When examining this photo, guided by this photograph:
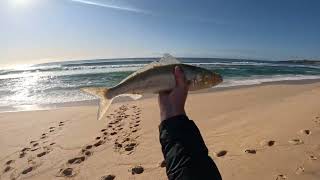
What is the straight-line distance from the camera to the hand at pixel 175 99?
248 centimetres

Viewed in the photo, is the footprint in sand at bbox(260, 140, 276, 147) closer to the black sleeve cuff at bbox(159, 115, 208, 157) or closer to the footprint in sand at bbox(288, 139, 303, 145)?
the footprint in sand at bbox(288, 139, 303, 145)

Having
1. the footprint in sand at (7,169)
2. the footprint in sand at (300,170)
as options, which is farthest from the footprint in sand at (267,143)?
the footprint in sand at (7,169)

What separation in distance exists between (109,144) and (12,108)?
26.9 feet

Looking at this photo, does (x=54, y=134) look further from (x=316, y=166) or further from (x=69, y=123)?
(x=316, y=166)

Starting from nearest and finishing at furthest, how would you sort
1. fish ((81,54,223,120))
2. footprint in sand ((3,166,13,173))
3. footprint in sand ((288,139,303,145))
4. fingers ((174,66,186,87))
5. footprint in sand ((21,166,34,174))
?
1. fingers ((174,66,186,87))
2. fish ((81,54,223,120))
3. footprint in sand ((288,139,303,145))
4. footprint in sand ((21,166,34,174))
5. footprint in sand ((3,166,13,173))

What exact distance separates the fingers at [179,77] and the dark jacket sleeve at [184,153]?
1.95ft

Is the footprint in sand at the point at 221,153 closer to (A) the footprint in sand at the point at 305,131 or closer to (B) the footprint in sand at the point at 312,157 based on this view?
(B) the footprint in sand at the point at 312,157

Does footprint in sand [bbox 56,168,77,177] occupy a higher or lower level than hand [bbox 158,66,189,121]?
lower

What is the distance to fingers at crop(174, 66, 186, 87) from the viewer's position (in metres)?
2.86

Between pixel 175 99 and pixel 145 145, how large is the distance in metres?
3.75

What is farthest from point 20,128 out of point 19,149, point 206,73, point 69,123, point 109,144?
point 206,73

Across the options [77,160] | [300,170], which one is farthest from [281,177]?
[77,160]

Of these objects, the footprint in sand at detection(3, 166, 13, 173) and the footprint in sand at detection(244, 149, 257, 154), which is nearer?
the footprint in sand at detection(244, 149, 257, 154)

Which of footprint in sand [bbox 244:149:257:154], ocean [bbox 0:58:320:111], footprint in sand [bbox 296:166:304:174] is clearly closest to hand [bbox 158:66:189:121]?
footprint in sand [bbox 296:166:304:174]
